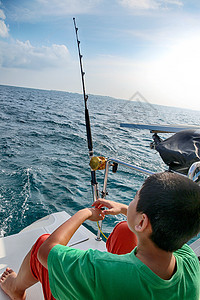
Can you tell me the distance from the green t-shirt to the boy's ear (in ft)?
0.27

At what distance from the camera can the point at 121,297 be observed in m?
0.61

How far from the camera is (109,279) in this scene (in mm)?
619

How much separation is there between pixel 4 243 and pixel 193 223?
1.71 meters

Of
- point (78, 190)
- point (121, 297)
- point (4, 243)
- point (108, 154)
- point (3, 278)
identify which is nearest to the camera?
point (121, 297)

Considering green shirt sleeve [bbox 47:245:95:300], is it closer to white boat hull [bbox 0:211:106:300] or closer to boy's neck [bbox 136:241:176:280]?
boy's neck [bbox 136:241:176:280]

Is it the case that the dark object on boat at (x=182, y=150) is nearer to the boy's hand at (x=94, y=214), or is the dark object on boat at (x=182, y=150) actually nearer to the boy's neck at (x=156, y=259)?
the boy's hand at (x=94, y=214)

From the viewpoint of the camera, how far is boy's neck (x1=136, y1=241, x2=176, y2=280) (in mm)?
648

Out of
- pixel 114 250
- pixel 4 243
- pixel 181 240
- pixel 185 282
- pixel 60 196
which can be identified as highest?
pixel 181 240

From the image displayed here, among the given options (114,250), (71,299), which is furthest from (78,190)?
(71,299)

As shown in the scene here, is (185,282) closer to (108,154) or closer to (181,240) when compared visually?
(181,240)

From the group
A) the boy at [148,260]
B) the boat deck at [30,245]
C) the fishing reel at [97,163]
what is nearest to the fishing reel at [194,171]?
the boy at [148,260]

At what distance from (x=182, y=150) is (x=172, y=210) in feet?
2.43

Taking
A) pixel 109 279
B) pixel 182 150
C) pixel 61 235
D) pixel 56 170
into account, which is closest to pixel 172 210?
pixel 109 279

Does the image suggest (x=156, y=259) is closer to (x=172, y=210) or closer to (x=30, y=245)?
(x=172, y=210)
